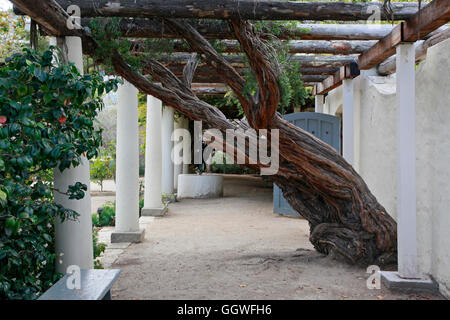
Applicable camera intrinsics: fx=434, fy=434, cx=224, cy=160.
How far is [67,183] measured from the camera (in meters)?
4.13

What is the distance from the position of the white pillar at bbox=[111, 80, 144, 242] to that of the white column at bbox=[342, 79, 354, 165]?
3.53m

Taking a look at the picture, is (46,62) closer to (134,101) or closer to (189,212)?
(134,101)

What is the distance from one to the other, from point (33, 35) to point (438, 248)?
14.8 feet

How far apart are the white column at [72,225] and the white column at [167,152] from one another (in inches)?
349

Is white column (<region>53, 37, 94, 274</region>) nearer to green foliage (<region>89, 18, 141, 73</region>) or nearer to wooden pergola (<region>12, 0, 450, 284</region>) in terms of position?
green foliage (<region>89, 18, 141, 73</region>)

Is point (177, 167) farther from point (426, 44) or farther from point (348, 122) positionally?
point (426, 44)

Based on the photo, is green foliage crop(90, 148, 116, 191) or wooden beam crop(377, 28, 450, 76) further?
green foliage crop(90, 148, 116, 191)

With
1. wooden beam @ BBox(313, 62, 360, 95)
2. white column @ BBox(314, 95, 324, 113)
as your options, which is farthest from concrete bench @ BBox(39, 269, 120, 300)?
white column @ BBox(314, 95, 324, 113)

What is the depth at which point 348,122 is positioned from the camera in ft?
24.1

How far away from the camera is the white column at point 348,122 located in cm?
722

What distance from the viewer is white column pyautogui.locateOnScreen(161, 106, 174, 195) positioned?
520 inches

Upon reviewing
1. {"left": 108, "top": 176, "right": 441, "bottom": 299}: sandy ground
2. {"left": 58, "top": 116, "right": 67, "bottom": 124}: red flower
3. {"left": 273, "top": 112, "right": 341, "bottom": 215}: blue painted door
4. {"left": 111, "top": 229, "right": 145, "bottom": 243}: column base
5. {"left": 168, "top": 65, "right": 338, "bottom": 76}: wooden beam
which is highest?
{"left": 168, "top": 65, "right": 338, "bottom": 76}: wooden beam

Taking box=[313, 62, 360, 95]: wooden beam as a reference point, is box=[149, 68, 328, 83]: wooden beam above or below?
above

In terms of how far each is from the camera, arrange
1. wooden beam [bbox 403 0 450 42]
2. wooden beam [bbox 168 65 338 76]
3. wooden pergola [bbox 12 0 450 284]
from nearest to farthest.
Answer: wooden beam [bbox 403 0 450 42]
wooden pergola [bbox 12 0 450 284]
wooden beam [bbox 168 65 338 76]
